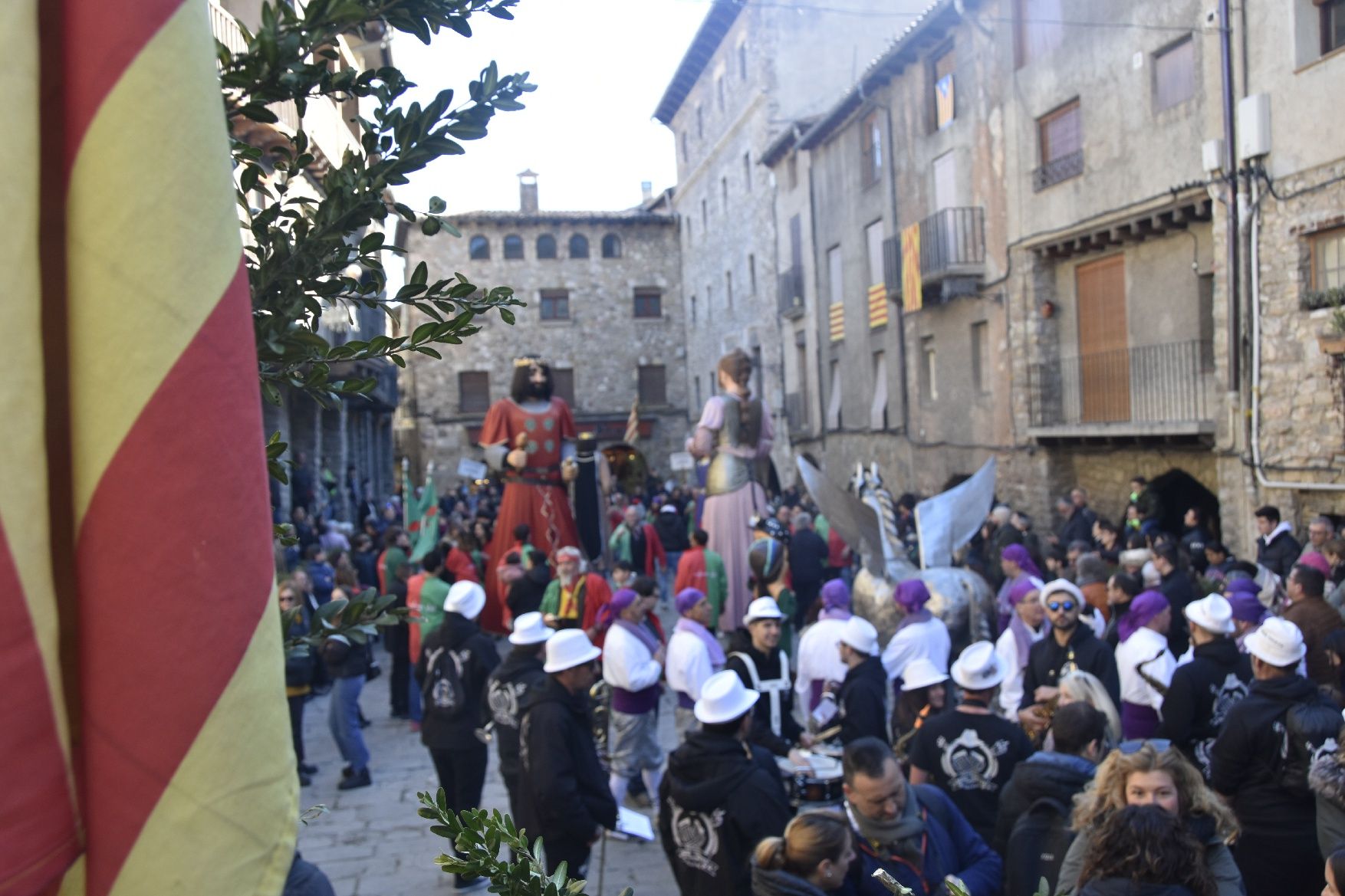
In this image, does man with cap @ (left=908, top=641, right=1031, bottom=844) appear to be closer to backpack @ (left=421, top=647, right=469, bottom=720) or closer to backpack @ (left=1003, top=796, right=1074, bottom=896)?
backpack @ (left=1003, top=796, right=1074, bottom=896)

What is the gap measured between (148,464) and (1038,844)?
3660mm

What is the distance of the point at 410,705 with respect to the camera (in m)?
10.6

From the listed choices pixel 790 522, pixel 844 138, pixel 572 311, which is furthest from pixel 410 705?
pixel 572 311

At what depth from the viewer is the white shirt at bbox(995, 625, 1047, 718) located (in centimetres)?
677

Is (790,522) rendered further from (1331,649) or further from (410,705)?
(1331,649)

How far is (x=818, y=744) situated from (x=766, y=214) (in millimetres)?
27661

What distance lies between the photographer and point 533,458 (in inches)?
440

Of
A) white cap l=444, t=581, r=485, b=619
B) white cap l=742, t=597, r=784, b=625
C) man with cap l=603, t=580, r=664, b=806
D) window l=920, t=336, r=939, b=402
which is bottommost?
man with cap l=603, t=580, r=664, b=806

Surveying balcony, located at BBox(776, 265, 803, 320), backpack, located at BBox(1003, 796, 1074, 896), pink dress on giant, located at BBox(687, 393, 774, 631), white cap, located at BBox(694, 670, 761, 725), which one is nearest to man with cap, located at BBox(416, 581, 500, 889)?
white cap, located at BBox(694, 670, 761, 725)

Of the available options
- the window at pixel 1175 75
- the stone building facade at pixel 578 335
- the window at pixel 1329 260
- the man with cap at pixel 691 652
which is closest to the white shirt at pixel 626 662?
the man with cap at pixel 691 652

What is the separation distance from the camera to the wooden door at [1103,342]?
16.6m

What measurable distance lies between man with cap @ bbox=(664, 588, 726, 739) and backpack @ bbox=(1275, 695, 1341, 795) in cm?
303

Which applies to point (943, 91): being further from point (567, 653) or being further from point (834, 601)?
point (567, 653)

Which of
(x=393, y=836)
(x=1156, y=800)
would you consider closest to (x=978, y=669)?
(x=1156, y=800)
